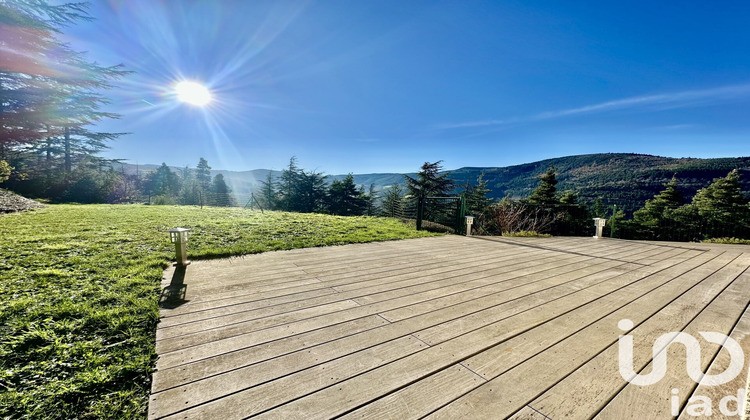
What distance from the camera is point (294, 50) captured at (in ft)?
23.9

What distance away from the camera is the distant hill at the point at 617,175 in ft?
128

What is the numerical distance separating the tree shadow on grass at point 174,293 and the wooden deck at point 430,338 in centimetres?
2

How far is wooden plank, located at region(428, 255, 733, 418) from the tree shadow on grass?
2.18 meters

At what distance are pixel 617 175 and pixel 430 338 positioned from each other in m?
66.7

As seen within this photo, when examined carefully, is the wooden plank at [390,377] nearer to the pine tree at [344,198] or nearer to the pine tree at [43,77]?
the pine tree at [43,77]

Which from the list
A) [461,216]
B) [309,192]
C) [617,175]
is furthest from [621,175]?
[461,216]

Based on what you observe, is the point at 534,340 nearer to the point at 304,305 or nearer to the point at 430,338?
the point at 430,338

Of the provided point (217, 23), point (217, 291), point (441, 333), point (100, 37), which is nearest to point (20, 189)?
point (100, 37)

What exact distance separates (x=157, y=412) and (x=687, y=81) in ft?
42.5

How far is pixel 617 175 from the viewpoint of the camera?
49719mm

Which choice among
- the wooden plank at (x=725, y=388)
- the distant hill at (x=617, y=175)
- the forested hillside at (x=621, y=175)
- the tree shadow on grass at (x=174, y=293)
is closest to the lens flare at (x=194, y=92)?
the tree shadow on grass at (x=174, y=293)

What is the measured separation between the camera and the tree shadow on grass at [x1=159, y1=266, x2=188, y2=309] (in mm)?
2151

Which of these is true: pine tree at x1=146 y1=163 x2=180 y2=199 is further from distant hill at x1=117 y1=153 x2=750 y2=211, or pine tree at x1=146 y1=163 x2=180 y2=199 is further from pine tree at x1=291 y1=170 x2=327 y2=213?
pine tree at x1=291 y1=170 x2=327 y2=213

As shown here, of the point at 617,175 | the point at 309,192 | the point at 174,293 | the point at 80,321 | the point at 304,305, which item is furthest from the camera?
the point at 617,175
